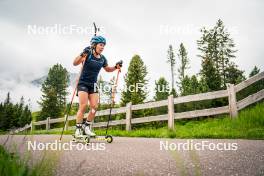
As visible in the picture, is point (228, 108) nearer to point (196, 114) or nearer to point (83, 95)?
point (196, 114)

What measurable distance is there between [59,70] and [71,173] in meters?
68.4

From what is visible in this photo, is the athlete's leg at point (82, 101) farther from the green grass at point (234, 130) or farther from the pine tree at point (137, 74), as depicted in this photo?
the pine tree at point (137, 74)

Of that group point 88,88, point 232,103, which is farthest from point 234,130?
point 88,88

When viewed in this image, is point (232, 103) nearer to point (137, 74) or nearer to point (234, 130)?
point (234, 130)

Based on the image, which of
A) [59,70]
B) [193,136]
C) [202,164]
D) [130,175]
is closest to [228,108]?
[193,136]

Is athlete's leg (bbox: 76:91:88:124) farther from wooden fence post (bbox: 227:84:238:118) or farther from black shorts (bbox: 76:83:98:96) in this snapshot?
wooden fence post (bbox: 227:84:238:118)

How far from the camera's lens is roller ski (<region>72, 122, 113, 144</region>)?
5988mm

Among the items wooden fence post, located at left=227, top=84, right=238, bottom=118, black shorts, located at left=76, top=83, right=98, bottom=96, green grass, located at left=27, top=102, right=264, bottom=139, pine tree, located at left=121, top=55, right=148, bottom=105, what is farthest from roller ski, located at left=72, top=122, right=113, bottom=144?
pine tree, located at left=121, top=55, right=148, bottom=105

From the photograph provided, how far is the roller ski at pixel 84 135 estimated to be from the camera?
599cm

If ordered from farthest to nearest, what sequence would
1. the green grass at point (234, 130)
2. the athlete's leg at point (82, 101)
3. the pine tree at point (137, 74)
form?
the pine tree at point (137, 74) < the green grass at point (234, 130) < the athlete's leg at point (82, 101)

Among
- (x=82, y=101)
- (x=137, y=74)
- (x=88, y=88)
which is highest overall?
(x=137, y=74)

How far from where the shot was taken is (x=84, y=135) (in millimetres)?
6105

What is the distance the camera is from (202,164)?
2.92 m

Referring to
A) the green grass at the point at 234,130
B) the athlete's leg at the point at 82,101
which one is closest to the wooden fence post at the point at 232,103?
the green grass at the point at 234,130
